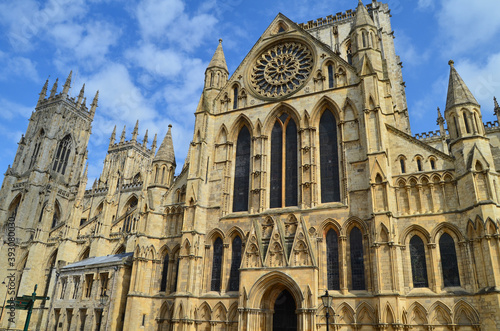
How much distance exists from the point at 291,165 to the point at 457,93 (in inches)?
394

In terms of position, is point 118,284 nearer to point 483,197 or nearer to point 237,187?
point 237,187

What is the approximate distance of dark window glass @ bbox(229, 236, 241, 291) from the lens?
69.6ft

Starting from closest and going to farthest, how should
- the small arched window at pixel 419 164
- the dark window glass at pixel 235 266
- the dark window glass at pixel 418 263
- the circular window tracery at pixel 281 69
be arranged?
the dark window glass at pixel 418 263, the small arched window at pixel 419 164, the dark window glass at pixel 235 266, the circular window tracery at pixel 281 69

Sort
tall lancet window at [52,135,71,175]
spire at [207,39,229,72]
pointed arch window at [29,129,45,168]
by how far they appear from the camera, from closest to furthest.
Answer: spire at [207,39,229,72], pointed arch window at [29,129,45,168], tall lancet window at [52,135,71,175]

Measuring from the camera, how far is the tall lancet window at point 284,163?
22219 mm

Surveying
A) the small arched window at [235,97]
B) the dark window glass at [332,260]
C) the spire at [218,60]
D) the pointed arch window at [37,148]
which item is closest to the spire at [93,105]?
the pointed arch window at [37,148]

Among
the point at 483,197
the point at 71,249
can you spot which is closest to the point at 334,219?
the point at 483,197

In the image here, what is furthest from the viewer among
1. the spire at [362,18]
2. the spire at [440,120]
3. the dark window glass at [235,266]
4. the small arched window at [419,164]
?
the spire at [440,120]

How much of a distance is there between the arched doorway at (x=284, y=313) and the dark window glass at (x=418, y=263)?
6548 millimetres

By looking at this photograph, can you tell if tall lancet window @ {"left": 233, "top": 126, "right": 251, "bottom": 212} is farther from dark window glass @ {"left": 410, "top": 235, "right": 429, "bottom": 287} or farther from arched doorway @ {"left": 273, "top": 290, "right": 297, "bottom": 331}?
dark window glass @ {"left": 410, "top": 235, "right": 429, "bottom": 287}

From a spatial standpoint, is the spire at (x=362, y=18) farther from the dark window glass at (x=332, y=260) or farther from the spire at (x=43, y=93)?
the spire at (x=43, y=93)

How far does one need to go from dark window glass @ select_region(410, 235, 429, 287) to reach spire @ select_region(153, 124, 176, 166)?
16.9m

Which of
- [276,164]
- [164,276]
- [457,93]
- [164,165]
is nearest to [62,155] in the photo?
[164,165]

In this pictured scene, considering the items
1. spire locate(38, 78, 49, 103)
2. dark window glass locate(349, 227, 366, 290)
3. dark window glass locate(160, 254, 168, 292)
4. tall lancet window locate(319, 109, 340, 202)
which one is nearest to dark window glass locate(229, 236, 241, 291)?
dark window glass locate(160, 254, 168, 292)
